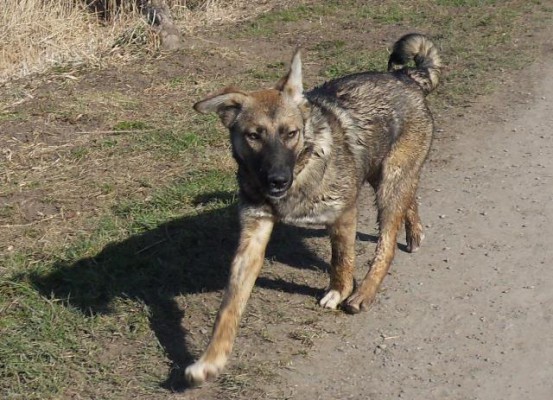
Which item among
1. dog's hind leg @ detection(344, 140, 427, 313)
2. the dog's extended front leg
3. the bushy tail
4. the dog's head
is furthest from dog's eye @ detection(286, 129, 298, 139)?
the bushy tail

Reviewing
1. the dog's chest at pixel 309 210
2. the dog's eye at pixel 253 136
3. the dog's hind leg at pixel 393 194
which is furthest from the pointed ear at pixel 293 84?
the dog's hind leg at pixel 393 194

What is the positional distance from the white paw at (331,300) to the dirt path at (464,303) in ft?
0.41

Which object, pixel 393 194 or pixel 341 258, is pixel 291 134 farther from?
pixel 393 194

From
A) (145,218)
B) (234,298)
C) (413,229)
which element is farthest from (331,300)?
(145,218)

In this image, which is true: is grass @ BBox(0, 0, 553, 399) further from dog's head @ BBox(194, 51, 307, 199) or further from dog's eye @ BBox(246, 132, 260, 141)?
dog's eye @ BBox(246, 132, 260, 141)

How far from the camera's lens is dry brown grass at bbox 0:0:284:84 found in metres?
10.4

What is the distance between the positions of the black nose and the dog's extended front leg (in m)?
0.37

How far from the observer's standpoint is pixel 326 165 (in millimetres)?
5504

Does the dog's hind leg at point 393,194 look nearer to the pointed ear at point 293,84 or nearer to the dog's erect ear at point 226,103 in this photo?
the pointed ear at point 293,84

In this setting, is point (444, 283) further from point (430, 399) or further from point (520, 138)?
point (520, 138)

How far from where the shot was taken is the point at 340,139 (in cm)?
565

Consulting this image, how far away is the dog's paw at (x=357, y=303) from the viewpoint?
5.59 metres

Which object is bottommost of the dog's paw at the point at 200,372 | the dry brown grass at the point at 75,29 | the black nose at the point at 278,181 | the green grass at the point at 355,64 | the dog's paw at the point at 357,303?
the dry brown grass at the point at 75,29

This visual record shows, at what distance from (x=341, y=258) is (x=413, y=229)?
87 cm
